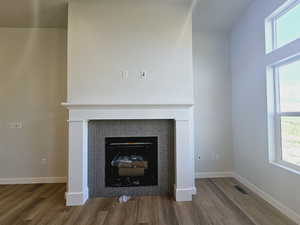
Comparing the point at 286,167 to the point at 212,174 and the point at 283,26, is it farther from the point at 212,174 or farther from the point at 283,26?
the point at 283,26

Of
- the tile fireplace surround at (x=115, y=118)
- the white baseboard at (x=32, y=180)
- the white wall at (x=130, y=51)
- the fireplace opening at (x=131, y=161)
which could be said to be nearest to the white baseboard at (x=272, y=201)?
the tile fireplace surround at (x=115, y=118)

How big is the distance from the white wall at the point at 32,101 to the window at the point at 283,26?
3.48m

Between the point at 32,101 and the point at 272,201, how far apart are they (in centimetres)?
423

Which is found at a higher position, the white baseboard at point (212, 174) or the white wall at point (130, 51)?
the white wall at point (130, 51)

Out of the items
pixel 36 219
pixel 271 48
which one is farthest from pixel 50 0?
pixel 271 48

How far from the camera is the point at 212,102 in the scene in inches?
139

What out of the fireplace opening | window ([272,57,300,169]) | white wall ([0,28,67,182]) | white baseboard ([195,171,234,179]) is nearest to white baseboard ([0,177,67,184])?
white wall ([0,28,67,182])

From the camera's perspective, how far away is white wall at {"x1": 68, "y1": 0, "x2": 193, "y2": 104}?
8.73ft

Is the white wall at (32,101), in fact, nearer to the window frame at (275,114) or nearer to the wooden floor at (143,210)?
the wooden floor at (143,210)

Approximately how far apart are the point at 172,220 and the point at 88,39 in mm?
2744

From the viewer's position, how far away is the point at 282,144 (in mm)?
2402

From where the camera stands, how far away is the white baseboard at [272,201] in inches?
79.7

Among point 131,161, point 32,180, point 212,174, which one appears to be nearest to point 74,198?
point 131,161

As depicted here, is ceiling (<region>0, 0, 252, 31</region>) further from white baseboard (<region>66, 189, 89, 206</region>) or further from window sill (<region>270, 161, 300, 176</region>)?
white baseboard (<region>66, 189, 89, 206</region>)
